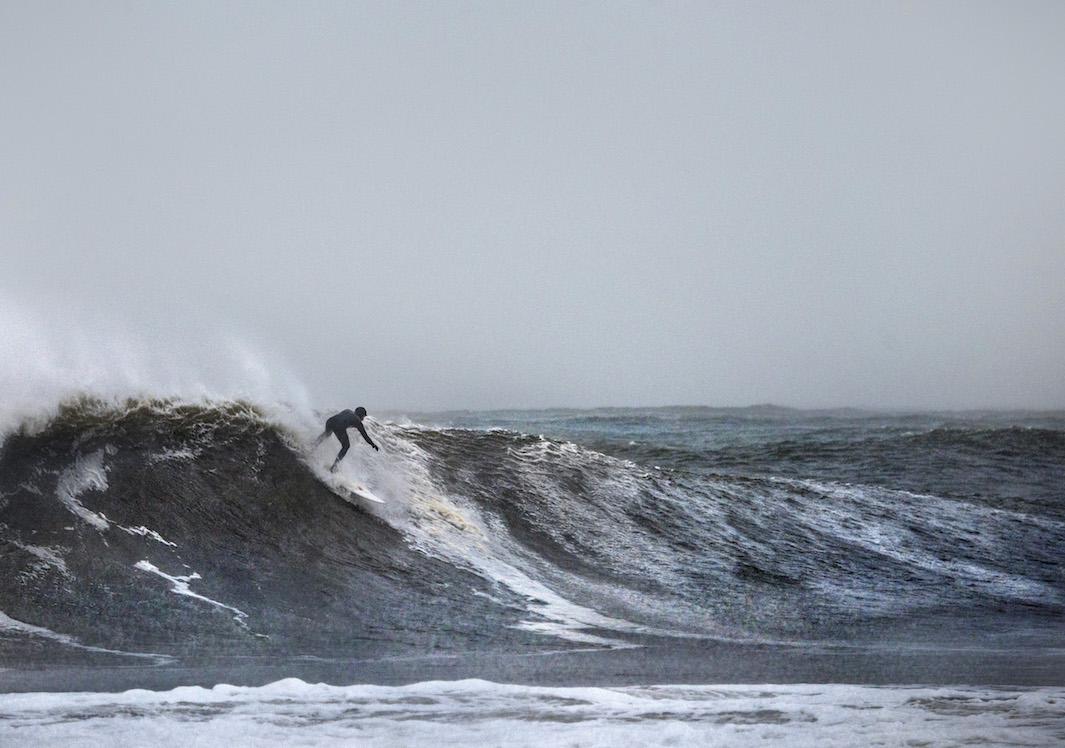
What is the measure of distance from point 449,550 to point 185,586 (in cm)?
277

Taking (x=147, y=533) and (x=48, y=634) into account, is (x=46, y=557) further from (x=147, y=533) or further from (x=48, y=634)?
(x=48, y=634)

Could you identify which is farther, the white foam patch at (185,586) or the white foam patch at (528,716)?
the white foam patch at (185,586)

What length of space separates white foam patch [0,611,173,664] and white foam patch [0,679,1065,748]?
107cm

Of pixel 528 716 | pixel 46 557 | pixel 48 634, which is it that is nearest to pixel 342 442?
pixel 46 557

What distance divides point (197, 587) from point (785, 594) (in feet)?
18.1

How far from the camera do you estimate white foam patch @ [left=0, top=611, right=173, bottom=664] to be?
6.70 meters

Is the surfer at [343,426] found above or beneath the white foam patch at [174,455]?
above

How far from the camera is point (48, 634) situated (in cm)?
699

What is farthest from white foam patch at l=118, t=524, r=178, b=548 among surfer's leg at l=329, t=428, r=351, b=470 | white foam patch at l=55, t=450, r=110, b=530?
surfer's leg at l=329, t=428, r=351, b=470

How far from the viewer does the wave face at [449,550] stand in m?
7.69

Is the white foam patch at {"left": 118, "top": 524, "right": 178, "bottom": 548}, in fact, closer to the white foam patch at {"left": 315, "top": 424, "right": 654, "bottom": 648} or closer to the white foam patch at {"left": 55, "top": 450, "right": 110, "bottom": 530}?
the white foam patch at {"left": 55, "top": 450, "right": 110, "bottom": 530}

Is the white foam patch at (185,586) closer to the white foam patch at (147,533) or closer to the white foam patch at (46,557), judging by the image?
the white foam patch at (147,533)

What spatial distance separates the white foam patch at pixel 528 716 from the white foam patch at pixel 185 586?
1.83 meters

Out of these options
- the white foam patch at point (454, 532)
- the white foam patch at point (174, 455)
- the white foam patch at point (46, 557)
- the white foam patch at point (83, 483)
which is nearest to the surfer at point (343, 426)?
the white foam patch at point (454, 532)
